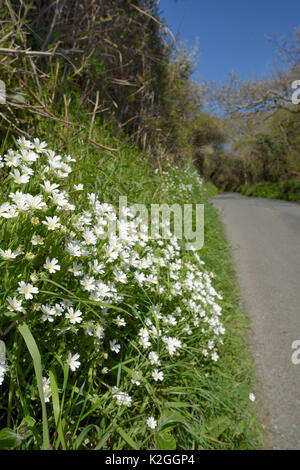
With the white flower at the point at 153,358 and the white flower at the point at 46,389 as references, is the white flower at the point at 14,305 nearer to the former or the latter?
the white flower at the point at 46,389

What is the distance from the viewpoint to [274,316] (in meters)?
3.09

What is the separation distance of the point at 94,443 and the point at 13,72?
8.45 ft

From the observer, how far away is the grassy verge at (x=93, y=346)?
1203 mm

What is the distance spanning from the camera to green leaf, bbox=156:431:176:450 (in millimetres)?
1369

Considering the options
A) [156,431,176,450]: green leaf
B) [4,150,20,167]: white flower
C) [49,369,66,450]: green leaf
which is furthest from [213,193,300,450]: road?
[4,150,20,167]: white flower

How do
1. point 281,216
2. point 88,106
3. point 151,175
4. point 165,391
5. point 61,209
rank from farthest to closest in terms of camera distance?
point 281,216
point 151,175
point 88,106
point 165,391
point 61,209

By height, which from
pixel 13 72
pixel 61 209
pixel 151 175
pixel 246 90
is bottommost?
pixel 61 209

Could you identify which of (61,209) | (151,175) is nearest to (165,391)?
(61,209)

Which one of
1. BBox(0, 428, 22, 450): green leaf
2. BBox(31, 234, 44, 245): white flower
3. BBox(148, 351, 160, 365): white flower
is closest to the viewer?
BBox(0, 428, 22, 450): green leaf

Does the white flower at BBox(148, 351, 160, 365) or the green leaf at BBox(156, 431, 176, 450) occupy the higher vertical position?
the white flower at BBox(148, 351, 160, 365)

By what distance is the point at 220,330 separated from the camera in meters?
2.29

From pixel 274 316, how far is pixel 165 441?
2.10 meters

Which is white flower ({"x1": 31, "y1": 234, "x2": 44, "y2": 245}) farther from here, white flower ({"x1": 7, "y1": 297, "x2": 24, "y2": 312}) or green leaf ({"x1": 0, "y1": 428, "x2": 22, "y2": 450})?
green leaf ({"x1": 0, "y1": 428, "x2": 22, "y2": 450})

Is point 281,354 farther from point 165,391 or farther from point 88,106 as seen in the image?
point 88,106
